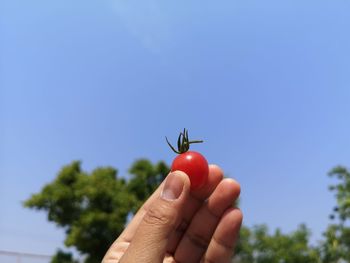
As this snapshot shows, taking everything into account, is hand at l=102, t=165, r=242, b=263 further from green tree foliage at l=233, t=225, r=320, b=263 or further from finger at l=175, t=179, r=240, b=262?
green tree foliage at l=233, t=225, r=320, b=263

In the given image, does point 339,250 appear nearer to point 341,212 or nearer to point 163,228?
point 341,212

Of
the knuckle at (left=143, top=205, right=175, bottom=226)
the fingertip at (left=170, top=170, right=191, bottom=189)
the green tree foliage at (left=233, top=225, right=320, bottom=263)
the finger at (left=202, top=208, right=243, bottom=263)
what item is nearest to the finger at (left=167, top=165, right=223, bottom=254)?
the finger at (left=202, top=208, right=243, bottom=263)

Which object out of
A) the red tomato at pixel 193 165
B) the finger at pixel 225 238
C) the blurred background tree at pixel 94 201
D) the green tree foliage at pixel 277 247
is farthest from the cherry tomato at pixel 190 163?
the green tree foliage at pixel 277 247

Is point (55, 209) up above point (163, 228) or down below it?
above

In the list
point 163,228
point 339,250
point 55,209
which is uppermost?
point 55,209

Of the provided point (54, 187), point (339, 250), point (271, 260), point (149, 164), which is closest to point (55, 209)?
point (54, 187)

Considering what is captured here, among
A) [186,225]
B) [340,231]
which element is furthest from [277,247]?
[186,225]
